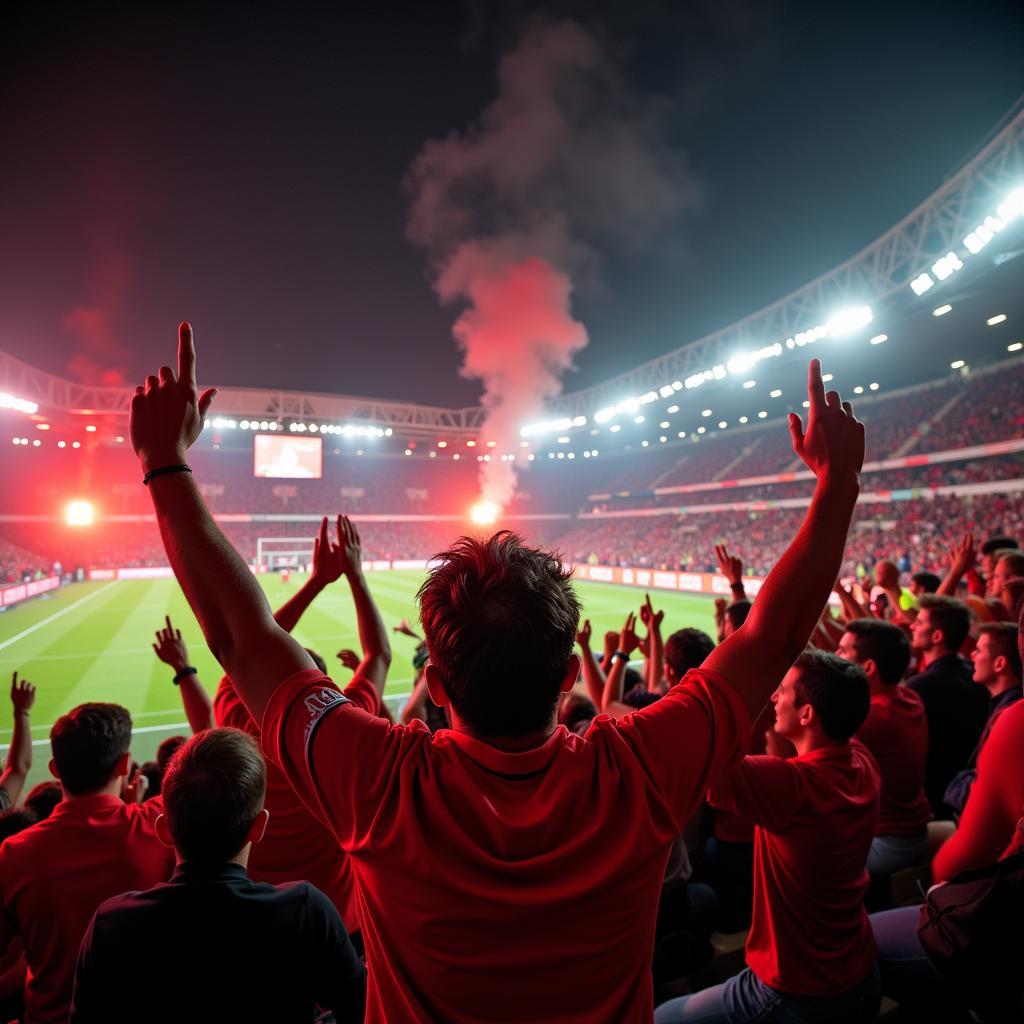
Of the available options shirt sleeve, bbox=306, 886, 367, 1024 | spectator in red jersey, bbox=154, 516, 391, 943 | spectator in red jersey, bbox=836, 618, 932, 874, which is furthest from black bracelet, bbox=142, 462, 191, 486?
spectator in red jersey, bbox=836, 618, 932, 874

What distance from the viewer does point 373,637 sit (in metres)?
2.69

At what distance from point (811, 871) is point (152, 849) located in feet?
8.74

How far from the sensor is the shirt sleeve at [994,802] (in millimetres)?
2057

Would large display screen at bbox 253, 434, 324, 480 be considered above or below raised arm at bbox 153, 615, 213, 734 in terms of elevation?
above

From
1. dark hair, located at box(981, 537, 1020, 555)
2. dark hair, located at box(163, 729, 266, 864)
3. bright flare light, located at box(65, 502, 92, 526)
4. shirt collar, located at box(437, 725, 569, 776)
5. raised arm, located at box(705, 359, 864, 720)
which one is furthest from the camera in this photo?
bright flare light, located at box(65, 502, 92, 526)

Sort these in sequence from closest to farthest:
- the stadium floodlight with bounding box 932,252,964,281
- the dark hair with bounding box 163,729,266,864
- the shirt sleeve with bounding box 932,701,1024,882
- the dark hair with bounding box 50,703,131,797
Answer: the dark hair with bounding box 163,729,266,864 < the shirt sleeve with bounding box 932,701,1024,882 < the dark hair with bounding box 50,703,131,797 < the stadium floodlight with bounding box 932,252,964,281

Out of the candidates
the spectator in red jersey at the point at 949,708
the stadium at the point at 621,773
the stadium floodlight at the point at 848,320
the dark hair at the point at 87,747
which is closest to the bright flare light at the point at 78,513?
the stadium at the point at 621,773

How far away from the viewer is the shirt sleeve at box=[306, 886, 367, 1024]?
1.73m

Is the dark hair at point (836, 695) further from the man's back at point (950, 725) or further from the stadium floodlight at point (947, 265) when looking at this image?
the stadium floodlight at point (947, 265)

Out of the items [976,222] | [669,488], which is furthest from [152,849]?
[669,488]

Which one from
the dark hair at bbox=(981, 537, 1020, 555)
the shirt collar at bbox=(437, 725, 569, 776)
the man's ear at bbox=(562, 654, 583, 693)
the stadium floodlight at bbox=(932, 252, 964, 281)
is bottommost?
the shirt collar at bbox=(437, 725, 569, 776)

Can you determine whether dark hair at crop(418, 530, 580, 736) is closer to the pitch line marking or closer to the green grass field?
the green grass field

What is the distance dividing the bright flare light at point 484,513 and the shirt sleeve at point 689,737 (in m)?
56.3

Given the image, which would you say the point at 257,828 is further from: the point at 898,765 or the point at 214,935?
the point at 898,765
